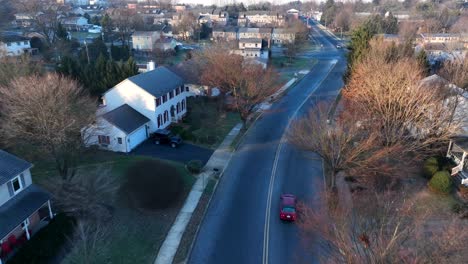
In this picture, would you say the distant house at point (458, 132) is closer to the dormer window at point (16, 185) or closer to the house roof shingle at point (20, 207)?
the house roof shingle at point (20, 207)

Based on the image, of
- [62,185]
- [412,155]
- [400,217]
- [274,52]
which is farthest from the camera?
[274,52]

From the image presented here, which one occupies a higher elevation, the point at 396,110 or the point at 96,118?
the point at 396,110

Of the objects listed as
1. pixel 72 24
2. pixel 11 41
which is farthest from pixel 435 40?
pixel 72 24

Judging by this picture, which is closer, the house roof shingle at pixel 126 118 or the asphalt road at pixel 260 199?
the asphalt road at pixel 260 199

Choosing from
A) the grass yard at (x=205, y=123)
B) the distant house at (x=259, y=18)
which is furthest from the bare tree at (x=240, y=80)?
the distant house at (x=259, y=18)

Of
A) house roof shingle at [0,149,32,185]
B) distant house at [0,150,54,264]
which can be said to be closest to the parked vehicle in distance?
distant house at [0,150,54,264]

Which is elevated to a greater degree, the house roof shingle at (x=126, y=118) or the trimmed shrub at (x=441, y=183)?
the house roof shingle at (x=126, y=118)

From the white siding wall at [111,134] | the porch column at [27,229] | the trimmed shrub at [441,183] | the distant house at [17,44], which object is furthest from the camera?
the distant house at [17,44]

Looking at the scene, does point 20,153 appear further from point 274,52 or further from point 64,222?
point 274,52

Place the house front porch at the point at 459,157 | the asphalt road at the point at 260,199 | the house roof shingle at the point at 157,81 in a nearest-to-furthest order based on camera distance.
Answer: the asphalt road at the point at 260,199 < the house front porch at the point at 459,157 < the house roof shingle at the point at 157,81
